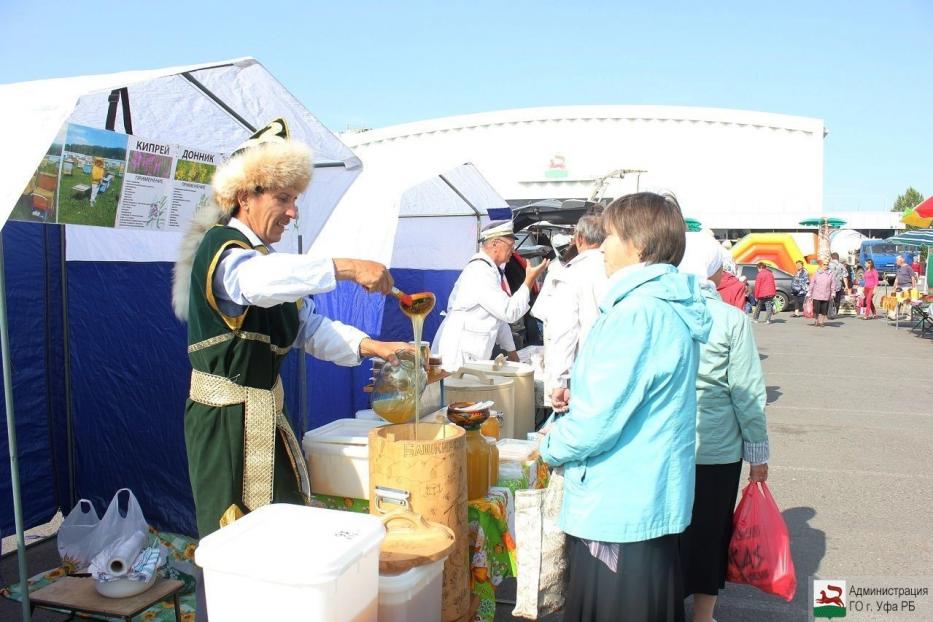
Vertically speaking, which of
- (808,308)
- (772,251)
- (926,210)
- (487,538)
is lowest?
(808,308)

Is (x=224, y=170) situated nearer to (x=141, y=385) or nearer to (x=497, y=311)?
(x=141, y=385)

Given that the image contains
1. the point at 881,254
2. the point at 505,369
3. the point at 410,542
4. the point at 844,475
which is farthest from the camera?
the point at 881,254

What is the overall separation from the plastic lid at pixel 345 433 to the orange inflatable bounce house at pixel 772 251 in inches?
989

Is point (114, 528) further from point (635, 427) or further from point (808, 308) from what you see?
point (808, 308)

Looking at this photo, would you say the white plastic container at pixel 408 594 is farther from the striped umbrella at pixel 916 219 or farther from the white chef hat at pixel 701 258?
the striped umbrella at pixel 916 219

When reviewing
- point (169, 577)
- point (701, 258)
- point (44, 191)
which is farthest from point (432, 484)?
point (701, 258)

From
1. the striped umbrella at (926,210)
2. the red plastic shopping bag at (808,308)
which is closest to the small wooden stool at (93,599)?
the striped umbrella at (926,210)

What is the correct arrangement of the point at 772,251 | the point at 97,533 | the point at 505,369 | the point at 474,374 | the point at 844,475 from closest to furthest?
the point at 97,533 → the point at 474,374 → the point at 505,369 → the point at 844,475 → the point at 772,251

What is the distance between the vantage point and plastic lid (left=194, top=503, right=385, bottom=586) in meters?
1.51

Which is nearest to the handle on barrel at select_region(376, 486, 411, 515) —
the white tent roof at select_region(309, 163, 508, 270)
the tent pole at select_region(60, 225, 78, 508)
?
the tent pole at select_region(60, 225, 78, 508)

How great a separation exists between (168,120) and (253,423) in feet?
7.11

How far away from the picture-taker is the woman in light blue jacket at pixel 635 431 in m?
1.91

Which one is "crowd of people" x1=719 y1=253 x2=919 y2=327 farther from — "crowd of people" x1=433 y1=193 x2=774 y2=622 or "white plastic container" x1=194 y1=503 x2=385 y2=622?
"white plastic container" x1=194 y1=503 x2=385 y2=622

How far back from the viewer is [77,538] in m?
3.39
